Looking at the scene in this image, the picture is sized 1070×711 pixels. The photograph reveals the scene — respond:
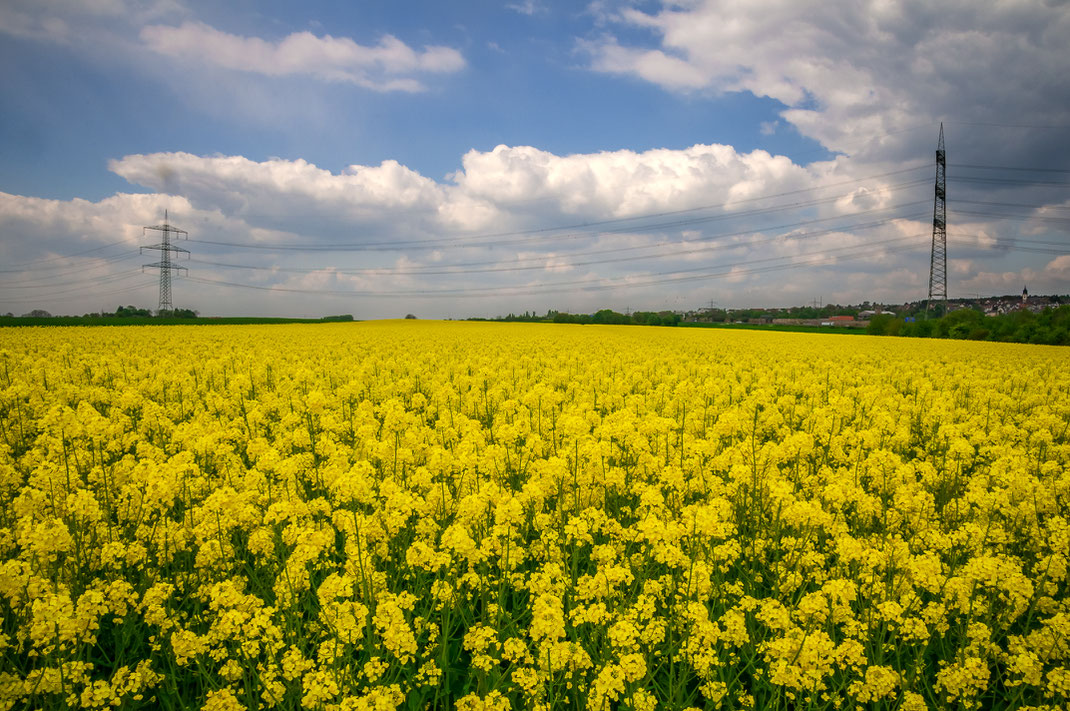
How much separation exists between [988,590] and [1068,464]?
206 inches

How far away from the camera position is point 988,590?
12.9 feet

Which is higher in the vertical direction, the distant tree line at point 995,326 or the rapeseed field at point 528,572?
the distant tree line at point 995,326

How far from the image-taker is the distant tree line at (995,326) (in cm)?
4675

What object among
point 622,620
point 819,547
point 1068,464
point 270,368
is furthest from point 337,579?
point 270,368

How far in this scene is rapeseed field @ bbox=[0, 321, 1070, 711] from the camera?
326 centimetres

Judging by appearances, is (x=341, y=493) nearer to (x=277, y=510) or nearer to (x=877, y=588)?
(x=277, y=510)

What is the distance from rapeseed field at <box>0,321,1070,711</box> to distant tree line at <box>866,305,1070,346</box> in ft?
180

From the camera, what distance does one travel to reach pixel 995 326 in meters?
→ 52.0

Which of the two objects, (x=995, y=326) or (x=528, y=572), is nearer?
(x=528, y=572)

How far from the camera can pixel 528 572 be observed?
181 inches

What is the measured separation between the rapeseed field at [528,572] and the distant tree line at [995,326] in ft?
180

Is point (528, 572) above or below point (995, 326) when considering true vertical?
below

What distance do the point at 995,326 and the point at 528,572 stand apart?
6710 centimetres

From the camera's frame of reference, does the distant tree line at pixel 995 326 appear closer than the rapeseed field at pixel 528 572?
No
